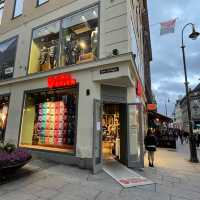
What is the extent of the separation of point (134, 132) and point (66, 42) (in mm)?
5852

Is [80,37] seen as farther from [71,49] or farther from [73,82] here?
[73,82]

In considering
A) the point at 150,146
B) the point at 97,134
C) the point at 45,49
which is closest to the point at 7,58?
the point at 45,49

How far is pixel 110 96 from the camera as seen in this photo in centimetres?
753

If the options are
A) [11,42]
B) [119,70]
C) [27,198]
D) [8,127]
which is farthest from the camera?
[11,42]

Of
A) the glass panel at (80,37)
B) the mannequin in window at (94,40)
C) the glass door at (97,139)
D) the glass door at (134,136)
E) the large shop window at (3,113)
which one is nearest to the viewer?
the glass door at (97,139)

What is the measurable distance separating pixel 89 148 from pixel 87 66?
138 inches

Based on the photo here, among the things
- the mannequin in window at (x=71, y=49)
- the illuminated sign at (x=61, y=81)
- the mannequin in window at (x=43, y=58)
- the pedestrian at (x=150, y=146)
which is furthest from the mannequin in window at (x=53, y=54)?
the pedestrian at (x=150, y=146)

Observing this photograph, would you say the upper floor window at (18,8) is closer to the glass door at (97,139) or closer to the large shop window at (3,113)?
the large shop window at (3,113)

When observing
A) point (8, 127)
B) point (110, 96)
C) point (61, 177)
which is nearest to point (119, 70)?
point (110, 96)

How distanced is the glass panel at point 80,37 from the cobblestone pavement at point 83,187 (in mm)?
5076

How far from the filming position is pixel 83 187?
4988 mm

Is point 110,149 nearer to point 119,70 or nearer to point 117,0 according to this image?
point 119,70

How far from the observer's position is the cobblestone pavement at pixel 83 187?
442 cm

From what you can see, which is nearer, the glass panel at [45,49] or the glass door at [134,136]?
the glass door at [134,136]
